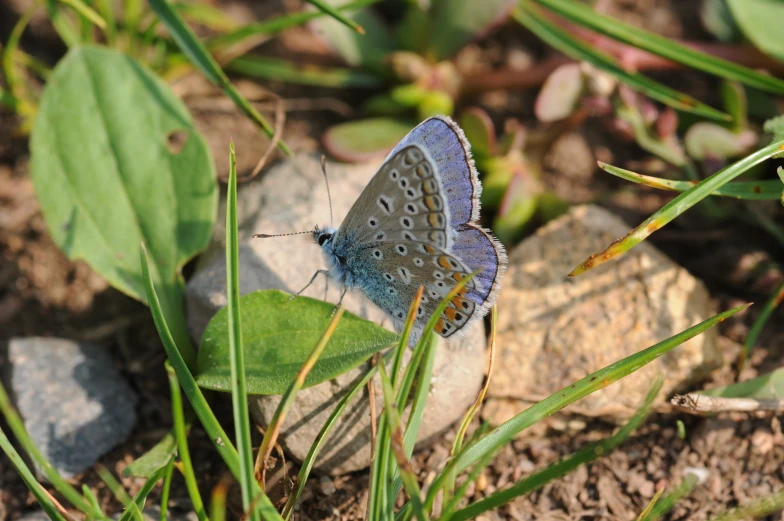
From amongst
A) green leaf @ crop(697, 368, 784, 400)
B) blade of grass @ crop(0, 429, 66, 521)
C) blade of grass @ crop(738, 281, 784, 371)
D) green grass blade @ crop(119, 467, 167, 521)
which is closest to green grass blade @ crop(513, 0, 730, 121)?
blade of grass @ crop(738, 281, 784, 371)

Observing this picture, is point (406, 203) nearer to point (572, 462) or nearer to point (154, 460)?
point (572, 462)

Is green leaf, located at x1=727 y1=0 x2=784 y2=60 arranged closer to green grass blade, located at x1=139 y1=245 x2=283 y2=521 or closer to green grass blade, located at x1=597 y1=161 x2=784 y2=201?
green grass blade, located at x1=597 y1=161 x2=784 y2=201

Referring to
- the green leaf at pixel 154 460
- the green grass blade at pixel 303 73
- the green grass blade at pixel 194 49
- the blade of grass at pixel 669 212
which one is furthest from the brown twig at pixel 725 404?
the green grass blade at pixel 303 73

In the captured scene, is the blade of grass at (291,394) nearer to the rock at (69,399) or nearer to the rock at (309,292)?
the rock at (309,292)

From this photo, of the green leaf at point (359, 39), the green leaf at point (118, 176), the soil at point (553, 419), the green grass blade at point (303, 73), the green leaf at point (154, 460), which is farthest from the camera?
the green grass blade at point (303, 73)

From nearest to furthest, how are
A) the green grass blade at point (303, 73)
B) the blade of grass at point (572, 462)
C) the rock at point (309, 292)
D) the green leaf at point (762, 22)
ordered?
the blade of grass at point (572, 462), the rock at point (309, 292), the green leaf at point (762, 22), the green grass blade at point (303, 73)

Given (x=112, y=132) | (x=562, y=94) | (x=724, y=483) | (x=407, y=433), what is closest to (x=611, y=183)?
(x=562, y=94)
